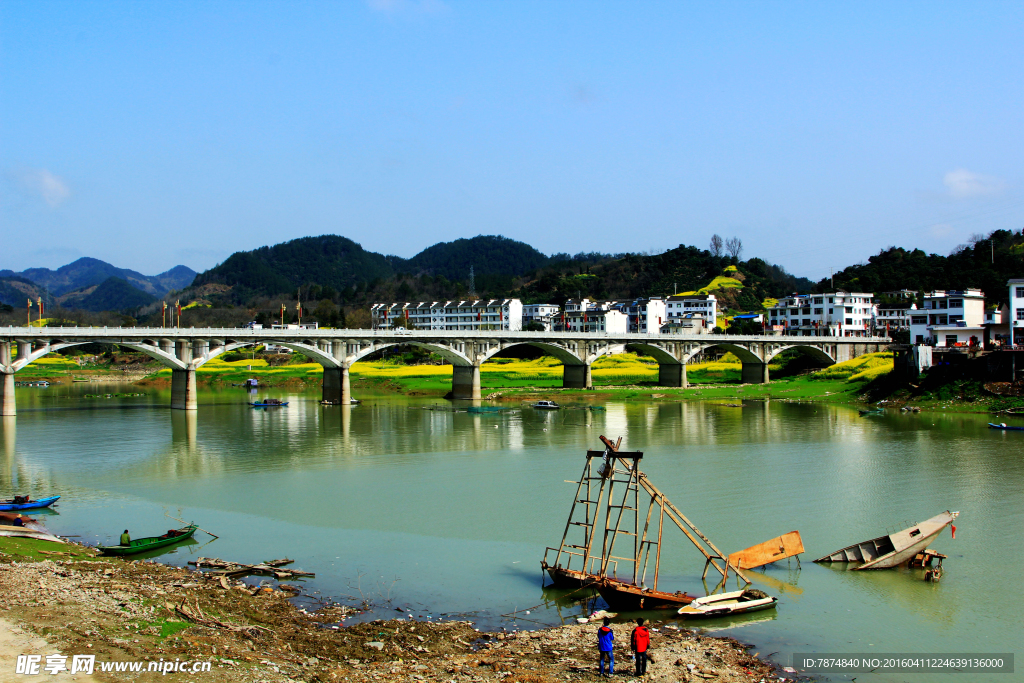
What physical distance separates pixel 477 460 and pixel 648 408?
26803 millimetres

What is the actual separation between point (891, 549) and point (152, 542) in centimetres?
1732

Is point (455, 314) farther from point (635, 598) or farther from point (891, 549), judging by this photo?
point (635, 598)

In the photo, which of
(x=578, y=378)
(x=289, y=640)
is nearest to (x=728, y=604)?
(x=289, y=640)

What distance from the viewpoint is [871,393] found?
2327 inches

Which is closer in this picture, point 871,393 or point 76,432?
point 76,432

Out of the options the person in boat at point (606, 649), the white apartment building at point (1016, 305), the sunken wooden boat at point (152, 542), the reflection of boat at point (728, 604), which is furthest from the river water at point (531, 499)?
the white apartment building at point (1016, 305)

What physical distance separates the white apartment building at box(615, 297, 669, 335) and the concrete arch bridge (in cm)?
3712

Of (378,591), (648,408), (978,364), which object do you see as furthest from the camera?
(648,408)

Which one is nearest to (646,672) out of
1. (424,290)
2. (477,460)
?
(477,460)

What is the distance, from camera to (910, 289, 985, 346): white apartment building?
6481 cm

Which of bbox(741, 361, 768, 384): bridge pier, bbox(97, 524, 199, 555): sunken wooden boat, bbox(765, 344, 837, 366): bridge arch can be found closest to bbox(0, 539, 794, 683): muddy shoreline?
bbox(97, 524, 199, 555): sunken wooden boat

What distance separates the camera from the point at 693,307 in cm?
12481

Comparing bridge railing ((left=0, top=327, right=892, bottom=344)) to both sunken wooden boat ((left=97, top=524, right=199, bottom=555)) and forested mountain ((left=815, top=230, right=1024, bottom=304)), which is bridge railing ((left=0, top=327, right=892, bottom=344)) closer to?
forested mountain ((left=815, top=230, right=1024, bottom=304))

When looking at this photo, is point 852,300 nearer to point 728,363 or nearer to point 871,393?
point 728,363
